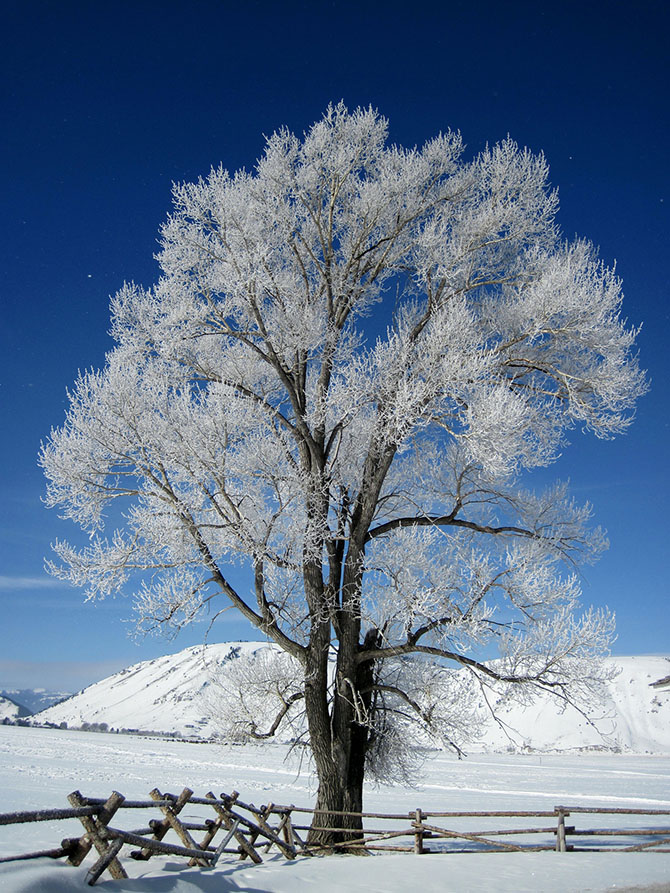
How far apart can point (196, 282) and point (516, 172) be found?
5584mm

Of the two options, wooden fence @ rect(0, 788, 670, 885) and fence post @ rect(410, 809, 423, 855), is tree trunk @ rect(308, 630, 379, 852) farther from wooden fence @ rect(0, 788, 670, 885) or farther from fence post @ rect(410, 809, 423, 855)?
fence post @ rect(410, 809, 423, 855)

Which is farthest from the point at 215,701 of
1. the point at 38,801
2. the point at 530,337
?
the point at 38,801

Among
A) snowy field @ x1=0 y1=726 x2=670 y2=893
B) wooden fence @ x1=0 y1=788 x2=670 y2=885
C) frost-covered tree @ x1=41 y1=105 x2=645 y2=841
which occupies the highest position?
frost-covered tree @ x1=41 y1=105 x2=645 y2=841

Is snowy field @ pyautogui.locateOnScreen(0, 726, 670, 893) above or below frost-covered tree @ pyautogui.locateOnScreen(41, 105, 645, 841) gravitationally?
below

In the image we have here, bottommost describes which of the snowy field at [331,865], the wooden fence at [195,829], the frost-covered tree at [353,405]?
the snowy field at [331,865]

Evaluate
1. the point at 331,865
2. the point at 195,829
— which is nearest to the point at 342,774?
the point at 331,865

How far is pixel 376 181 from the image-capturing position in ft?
38.7

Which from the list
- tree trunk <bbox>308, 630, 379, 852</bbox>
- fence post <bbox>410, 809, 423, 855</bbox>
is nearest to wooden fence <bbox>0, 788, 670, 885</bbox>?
fence post <bbox>410, 809, 423, 855</bbox>

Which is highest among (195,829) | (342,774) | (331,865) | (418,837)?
(342,774)

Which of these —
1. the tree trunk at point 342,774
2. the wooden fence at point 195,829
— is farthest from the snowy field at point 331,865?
the tree trunk at point 342,774

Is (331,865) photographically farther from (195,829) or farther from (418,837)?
(418,837)

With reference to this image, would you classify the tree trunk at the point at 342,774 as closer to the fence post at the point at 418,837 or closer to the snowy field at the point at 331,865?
the snowy field at the point at 331,865

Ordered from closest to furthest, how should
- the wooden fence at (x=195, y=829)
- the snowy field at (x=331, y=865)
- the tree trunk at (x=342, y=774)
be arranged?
the wooden fence at (x=195, y=829), the snowy field at (x=331, y=865), the tree trunk at (x=342, y=774)

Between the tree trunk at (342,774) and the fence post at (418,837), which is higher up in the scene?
the tree trunk at (342,774)
